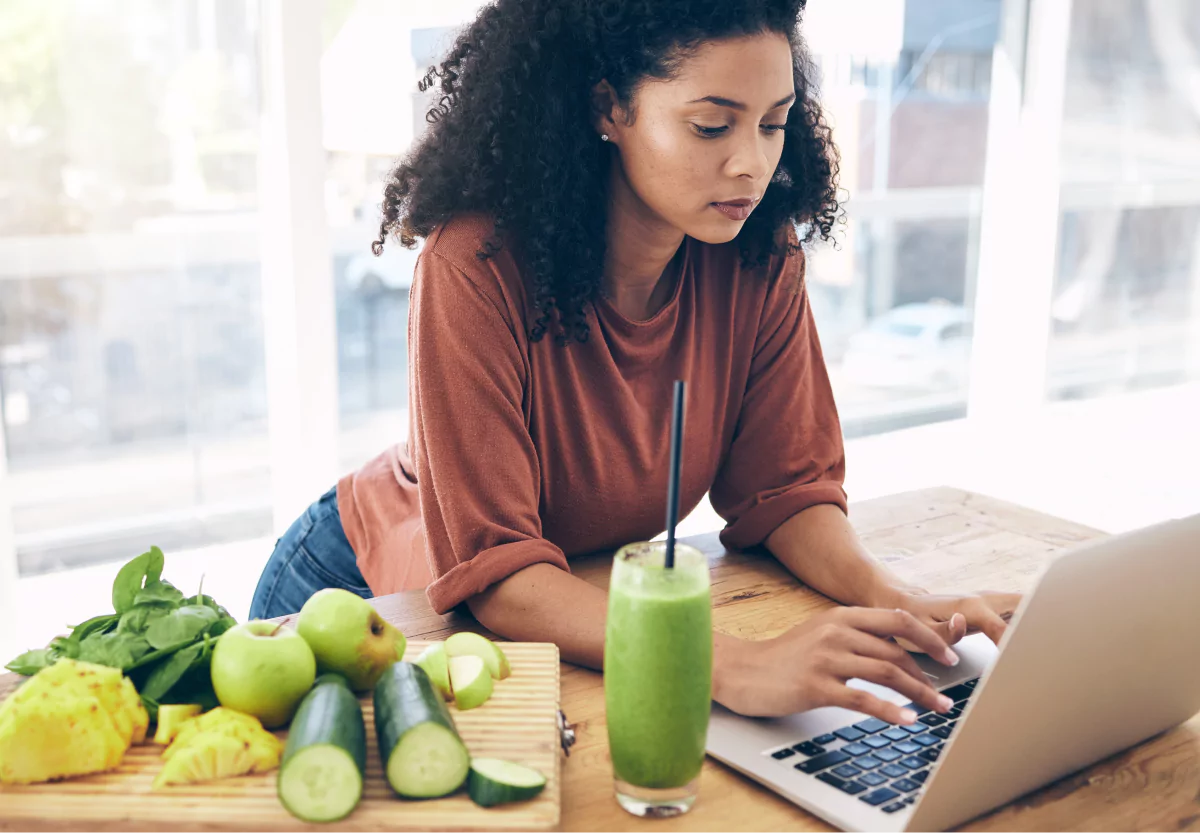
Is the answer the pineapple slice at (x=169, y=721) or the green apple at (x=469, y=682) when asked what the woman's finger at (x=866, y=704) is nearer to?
the green apple at (x=469, y=682)

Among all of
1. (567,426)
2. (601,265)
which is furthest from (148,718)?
(601,265)

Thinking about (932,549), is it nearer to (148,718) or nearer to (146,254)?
(148,718)

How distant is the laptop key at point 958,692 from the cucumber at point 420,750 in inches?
17.3

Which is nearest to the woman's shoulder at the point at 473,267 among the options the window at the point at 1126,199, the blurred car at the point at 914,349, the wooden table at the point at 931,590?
the wooden table at the point at 931,590

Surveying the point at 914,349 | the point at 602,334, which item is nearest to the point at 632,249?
the point at 602,334

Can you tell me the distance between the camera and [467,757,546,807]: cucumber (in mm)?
719

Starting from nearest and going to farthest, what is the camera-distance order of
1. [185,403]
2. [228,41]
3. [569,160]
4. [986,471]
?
[569,160] → [228,41] → [185,403] → [986,471]

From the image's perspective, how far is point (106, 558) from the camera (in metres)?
2.64

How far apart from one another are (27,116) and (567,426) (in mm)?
1547

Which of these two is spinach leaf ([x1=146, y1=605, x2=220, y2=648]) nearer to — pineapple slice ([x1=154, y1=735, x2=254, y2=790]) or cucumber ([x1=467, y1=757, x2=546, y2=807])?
pineapple slice ([x1=154, y1=735, x2=254, y2=790])

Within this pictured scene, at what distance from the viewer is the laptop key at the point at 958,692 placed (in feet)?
3.15

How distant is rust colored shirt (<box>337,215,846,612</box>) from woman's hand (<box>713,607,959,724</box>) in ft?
0.94

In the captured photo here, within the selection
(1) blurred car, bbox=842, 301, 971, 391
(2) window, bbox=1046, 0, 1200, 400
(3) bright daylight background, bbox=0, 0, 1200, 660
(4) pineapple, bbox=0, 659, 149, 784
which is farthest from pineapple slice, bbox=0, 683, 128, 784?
(2) window, bbox=1046, 0, 1200, 400

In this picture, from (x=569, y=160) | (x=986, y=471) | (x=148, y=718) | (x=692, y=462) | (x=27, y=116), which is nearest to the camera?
(x=148, y=718)
